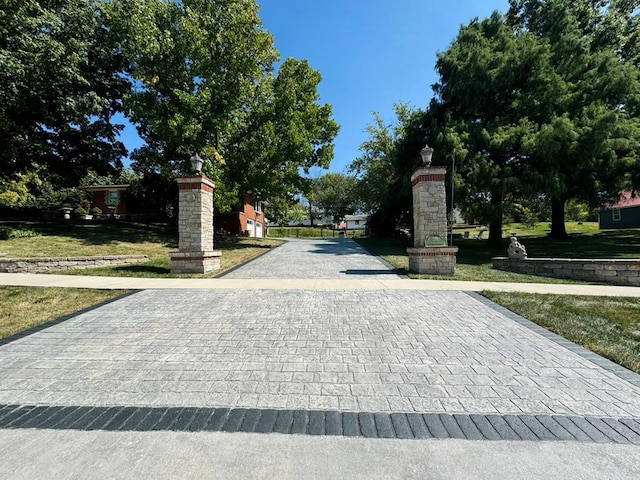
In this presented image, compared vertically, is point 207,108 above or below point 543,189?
above

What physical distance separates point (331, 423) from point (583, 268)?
36.5ft

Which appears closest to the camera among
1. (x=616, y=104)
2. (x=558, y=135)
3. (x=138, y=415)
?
(x=138, y=415)

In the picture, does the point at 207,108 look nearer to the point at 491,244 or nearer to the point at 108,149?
the point at 108,149

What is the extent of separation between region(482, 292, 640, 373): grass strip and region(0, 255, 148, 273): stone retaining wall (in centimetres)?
1221

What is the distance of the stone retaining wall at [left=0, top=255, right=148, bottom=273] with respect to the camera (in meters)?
10.4

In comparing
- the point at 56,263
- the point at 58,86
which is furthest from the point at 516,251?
the point at 58,86

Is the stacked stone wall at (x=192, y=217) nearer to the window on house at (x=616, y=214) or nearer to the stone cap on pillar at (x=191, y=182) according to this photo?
the stone cap on pillar at (x=191, y=182)

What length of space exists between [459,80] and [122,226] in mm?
21859

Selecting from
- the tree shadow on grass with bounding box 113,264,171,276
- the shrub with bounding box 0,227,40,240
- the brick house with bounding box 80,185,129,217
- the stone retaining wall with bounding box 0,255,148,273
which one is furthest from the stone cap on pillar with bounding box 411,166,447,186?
the brick house with bounding box 80,185,129,217

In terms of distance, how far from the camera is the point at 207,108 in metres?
16.9

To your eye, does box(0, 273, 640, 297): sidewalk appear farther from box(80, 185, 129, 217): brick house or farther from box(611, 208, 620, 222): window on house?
box(611, 208, 620, 222): window on house

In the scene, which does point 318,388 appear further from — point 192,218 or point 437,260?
point 192,218

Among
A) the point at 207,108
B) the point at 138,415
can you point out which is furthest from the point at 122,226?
the point at 138,415

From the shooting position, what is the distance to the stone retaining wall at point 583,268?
30.5 ft
